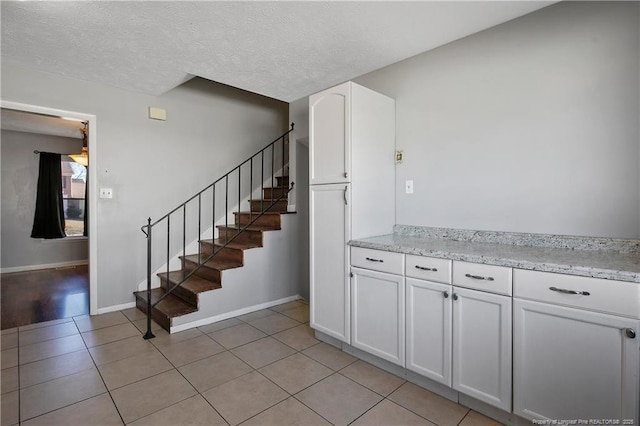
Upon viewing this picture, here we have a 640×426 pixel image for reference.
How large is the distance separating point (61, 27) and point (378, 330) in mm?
3037

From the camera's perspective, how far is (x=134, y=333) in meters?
2.83

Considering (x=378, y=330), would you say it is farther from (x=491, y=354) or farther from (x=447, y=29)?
(x=447, y=29)

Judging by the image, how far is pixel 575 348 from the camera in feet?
4.66

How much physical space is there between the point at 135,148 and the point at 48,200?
11.8 feet

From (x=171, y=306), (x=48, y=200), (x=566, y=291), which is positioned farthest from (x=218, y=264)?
(x=48, y=200)

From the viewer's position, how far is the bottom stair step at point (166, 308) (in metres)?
2.90

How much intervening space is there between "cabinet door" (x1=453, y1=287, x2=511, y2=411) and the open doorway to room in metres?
4.41

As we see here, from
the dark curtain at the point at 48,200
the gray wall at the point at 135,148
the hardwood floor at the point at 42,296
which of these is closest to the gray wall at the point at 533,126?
the gray wall at the point at 135,148

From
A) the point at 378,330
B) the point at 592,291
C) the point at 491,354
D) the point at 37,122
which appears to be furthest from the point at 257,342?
the point at 37,122

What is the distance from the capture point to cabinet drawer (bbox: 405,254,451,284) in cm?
183

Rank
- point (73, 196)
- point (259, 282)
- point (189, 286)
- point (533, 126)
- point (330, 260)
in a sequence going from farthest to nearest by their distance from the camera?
point (73, 196)
point (259, 282)
point (189, 286)
point (330, 260)
point (533, 126)

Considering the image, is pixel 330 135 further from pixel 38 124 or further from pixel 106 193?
pixel 38 124

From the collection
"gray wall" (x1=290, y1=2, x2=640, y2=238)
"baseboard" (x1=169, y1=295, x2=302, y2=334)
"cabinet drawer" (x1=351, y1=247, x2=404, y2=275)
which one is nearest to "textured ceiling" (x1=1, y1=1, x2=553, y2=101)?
"gray wall" (x1=290, y1=2, x2=640, y2=238)

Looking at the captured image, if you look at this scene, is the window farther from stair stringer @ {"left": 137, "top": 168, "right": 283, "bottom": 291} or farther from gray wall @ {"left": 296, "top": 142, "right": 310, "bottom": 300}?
gray wall @ {"left": 296, "top": 142, "right": 310, "bottom": 300}
